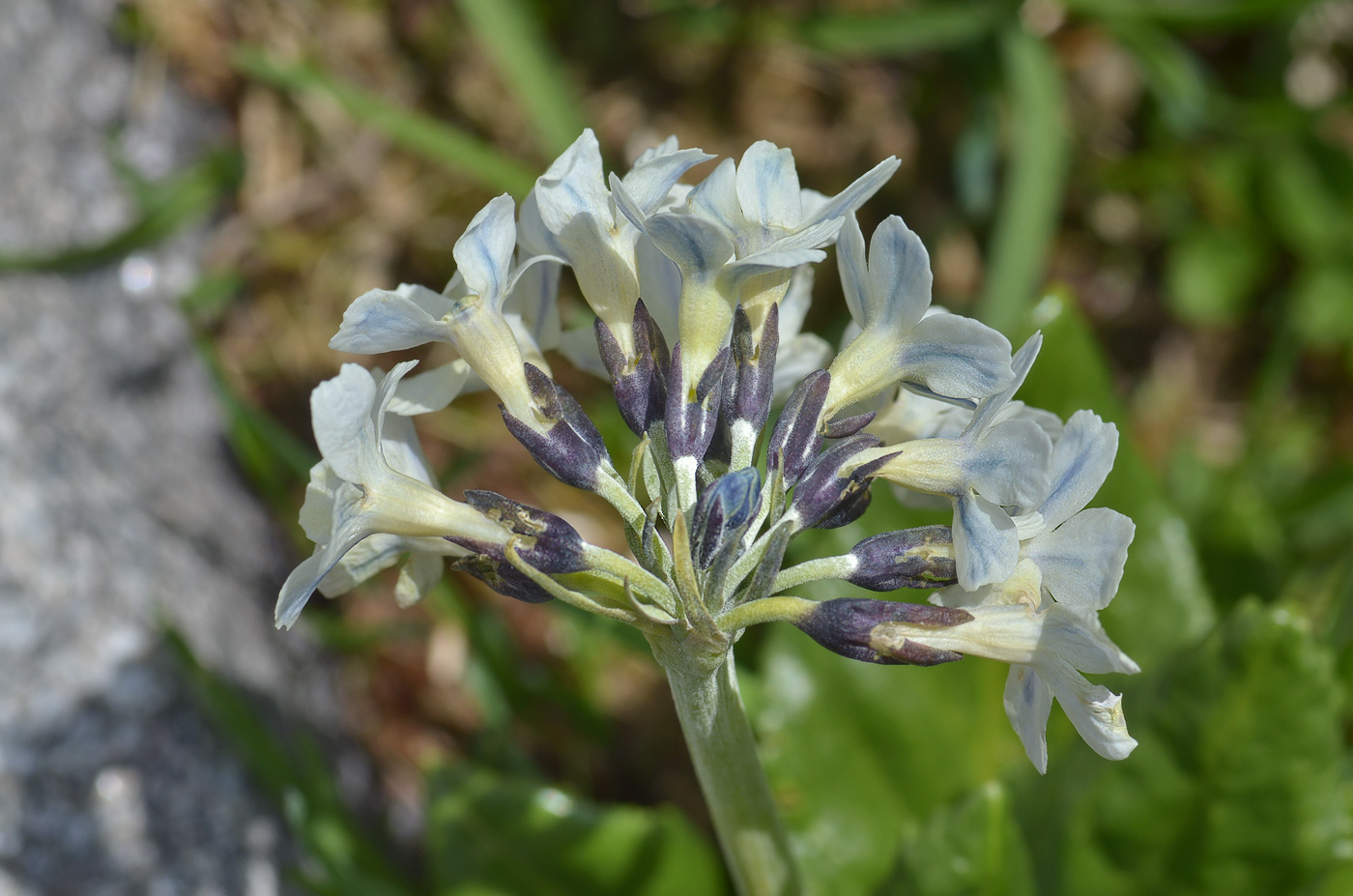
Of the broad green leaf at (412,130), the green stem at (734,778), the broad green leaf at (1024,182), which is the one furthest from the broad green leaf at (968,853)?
the broad green leaf at (412,130)

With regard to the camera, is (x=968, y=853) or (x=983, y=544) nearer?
(x=983, y=544)

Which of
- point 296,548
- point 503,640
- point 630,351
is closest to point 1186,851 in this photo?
point 630,351

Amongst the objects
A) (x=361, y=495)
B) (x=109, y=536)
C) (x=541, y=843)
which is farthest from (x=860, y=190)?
(x=109, y=536)

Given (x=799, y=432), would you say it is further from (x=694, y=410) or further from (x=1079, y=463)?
(x=1079, y=463)

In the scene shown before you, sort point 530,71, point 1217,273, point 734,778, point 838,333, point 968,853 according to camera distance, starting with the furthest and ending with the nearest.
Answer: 1. point 1217,273
2. point 838,333
3. point 530,71
4. point 968,853
5. point 734,778

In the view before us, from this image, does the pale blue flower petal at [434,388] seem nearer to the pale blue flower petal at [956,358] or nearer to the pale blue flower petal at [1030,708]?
the pale blue flower petal at [956,358]

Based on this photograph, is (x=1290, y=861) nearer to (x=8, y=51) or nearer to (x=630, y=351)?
(x=630, y=351)

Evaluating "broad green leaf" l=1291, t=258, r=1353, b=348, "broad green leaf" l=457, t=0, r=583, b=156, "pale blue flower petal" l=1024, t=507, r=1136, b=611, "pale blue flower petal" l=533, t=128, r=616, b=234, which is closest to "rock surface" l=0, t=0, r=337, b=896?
"broad green leaf" l=457, t=0, r=583, b=156
